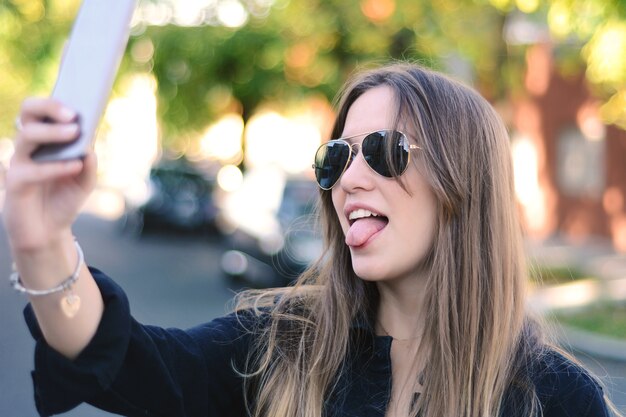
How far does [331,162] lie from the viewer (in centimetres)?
228

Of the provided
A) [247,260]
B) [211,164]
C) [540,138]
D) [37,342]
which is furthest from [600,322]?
[211,164]

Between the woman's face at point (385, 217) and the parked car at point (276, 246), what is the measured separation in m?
8.49

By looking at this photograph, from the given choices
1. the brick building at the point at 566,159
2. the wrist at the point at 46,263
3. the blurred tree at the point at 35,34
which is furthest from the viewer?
the brick building at the point at 566,159

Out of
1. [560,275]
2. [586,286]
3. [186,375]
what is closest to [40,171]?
[186,375]

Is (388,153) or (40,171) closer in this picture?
(40,171)

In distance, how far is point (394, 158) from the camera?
213 centimetres

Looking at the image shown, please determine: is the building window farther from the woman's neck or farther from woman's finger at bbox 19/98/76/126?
woman's finger at bbox 19/98/76/126

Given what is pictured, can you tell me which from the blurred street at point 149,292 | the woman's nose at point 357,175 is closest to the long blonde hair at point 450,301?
the woman's nose at point 357,175

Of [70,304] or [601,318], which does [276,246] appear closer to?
[601,318]

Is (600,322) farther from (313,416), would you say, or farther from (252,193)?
(313,416)

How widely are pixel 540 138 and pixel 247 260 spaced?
1116cm

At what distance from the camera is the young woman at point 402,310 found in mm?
2002

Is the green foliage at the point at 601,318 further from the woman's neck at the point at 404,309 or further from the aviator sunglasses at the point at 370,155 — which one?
the aviator sunglasses at the point at 370,155

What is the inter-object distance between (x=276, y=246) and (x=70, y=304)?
34.4ft
